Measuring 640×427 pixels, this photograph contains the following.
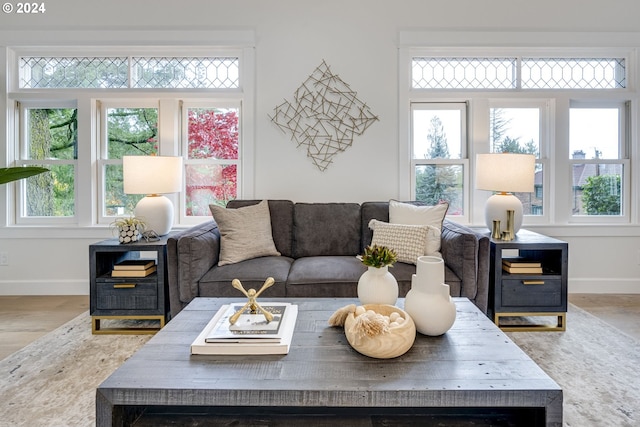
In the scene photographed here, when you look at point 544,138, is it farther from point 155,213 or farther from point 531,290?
point 155,213

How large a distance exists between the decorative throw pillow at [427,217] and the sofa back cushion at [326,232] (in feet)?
1.03

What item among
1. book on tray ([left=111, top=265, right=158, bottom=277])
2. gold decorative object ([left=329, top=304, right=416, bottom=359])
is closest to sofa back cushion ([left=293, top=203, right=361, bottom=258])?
book on tray ([left=111, top=265, right=158, bottom=277])

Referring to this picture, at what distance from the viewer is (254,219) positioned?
9.82ft

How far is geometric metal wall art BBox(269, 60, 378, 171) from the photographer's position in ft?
11.7

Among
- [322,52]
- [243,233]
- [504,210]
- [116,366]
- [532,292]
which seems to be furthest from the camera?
[322,52]

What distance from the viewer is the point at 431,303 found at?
1.42 meters

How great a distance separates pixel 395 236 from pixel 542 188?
1.86 meters

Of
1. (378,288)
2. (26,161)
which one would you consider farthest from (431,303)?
(26,161)

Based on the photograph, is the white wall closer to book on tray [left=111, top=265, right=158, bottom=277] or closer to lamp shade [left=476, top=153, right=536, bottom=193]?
lamp shade [left=476, top=153, right=536, bottom=193]

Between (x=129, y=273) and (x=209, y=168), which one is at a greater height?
(x=209, y=168)

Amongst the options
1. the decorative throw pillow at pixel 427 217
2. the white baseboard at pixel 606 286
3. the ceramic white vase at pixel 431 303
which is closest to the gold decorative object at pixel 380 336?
the ceramic white vase at pixel 431 303

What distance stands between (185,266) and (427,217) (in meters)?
1.68

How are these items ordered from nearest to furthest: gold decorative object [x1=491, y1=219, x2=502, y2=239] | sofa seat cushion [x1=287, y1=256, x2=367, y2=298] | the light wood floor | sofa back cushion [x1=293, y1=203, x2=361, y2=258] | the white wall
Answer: sofa seat cushion [x1=287, y1=256, x2=367, y2=298] < the light wood floor < gold decorative object [x1=491, y1=219, x2=502, y2=239] < sofa back cushion [x1=293, y1=203, x2=361, y2=258] < the white wall

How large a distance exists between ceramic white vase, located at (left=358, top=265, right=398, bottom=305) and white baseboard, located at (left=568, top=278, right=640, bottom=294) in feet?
9.20
